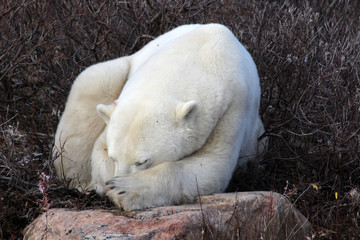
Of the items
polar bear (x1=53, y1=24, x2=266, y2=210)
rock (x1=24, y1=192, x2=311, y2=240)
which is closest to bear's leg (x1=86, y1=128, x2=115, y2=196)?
polar bear (x1=53, y1=24, x2=266, y2=210)

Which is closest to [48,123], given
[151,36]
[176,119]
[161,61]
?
[151,36]

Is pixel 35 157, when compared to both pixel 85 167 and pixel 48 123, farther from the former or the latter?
pixel 48 123

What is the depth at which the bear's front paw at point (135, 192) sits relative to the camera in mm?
2865

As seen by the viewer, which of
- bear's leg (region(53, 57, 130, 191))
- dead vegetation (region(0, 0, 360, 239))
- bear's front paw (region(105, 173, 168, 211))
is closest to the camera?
bear's front paw (region(105, 173, 168, 211))

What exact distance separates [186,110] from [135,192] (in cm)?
51

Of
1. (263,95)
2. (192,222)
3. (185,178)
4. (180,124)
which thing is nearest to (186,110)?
(180,124)

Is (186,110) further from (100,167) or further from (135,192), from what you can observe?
(100,167)

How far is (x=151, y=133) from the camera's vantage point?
117 inches

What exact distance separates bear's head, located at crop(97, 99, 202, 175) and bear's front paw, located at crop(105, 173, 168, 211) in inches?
4.9

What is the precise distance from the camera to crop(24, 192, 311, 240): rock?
2525 mm

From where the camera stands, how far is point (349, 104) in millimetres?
3602

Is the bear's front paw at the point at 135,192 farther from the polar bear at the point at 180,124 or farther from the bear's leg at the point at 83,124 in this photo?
the bear's leg at the point at 83,124

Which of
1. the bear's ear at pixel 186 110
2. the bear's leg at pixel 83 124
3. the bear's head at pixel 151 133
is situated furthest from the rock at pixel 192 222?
the bear's leg at pixel 83 124

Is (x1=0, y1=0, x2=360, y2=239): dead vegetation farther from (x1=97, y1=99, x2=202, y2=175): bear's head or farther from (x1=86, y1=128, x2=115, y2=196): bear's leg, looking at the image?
(x1=97, y1=99, x2=202, y2=175): bear's head
